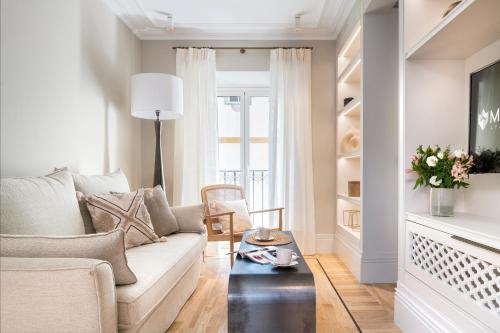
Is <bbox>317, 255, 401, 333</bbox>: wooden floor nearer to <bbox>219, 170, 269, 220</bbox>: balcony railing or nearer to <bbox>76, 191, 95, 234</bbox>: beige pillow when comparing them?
<bbox>219, 170, 269, 220</bbox>: balcony railing

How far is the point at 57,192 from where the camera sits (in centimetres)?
164

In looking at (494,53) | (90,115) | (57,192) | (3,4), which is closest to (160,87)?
(90,115)

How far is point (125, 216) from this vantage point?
78.7 inches

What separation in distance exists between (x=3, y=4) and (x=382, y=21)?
276cm

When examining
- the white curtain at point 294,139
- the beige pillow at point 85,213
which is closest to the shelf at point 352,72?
the white curtain at point 294,139

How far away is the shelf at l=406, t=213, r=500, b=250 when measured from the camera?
1.28 m

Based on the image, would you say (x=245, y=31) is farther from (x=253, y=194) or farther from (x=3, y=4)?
(x=3, y=4)

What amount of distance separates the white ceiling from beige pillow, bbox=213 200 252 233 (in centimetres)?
202

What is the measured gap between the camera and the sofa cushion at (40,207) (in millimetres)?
1335

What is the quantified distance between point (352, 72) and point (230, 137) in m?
1.71

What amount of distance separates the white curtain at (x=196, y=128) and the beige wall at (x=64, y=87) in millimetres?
569

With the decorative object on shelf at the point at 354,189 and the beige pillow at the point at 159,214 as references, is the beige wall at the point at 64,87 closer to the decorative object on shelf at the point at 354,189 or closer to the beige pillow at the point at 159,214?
the beige pillow at the point at 159,214

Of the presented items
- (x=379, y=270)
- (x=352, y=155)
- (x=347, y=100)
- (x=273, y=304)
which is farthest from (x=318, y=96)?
(x=273, y=304)

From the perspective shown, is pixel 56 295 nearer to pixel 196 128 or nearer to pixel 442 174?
pixel 442 174
